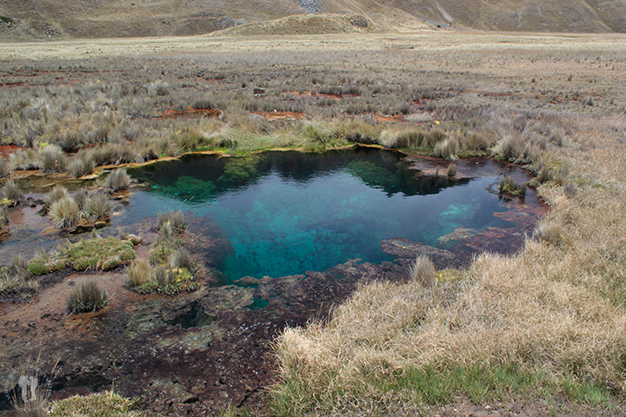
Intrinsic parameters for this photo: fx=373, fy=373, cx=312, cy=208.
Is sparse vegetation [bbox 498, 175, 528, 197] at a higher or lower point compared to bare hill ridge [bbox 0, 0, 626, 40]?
lower

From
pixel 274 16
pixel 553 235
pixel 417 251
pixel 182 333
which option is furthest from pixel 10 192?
pixel 274 16

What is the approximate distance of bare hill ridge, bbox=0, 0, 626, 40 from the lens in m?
75.1

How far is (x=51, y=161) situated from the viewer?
1000 cm

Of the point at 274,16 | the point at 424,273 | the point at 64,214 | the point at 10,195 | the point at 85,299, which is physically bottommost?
the point at 85,299

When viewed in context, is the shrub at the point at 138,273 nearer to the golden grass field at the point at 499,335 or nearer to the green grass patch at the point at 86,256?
the green grass patch at the point at 86,256

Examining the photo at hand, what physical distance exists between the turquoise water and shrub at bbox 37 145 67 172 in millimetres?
1861

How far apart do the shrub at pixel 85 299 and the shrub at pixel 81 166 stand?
5.92m

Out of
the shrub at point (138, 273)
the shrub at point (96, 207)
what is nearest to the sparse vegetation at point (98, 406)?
the shrub at point (138, 273)

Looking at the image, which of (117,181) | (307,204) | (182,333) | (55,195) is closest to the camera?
(182,333)

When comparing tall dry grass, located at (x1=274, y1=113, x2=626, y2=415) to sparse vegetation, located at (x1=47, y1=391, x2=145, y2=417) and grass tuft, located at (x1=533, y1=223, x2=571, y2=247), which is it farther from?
sparse vegetation, located at (x1=47, y1=391, x2=145, y2=417)

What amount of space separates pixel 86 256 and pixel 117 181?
11.7 ft

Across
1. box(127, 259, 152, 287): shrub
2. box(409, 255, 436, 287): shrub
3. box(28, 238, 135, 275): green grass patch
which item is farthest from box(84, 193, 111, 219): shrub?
box(409, 255, 436, 287): shrub

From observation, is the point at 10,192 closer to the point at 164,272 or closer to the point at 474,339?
the point at 164,272

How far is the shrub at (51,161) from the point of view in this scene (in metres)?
9.95
